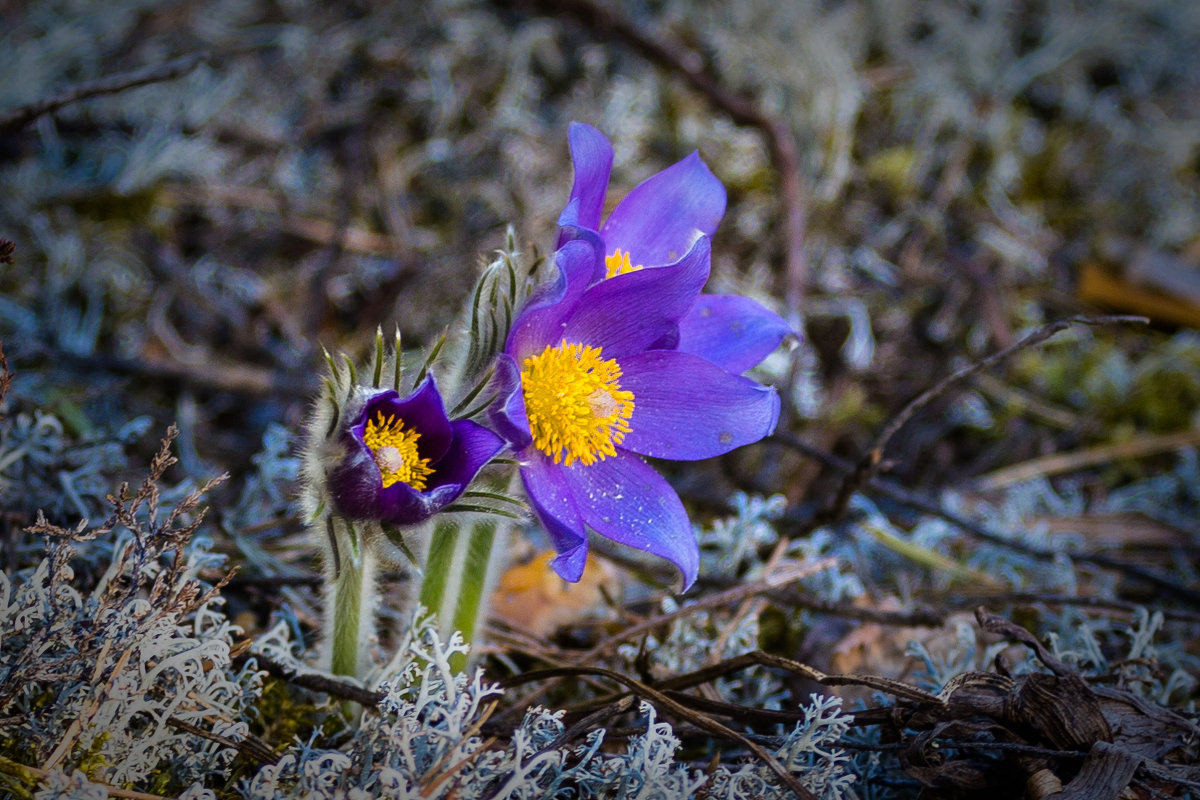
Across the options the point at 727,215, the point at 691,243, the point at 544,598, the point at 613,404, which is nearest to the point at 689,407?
the point at 613,404

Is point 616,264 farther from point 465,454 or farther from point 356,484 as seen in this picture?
point 356,484

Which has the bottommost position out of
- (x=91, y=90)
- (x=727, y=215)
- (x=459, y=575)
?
(x=727, y=215)

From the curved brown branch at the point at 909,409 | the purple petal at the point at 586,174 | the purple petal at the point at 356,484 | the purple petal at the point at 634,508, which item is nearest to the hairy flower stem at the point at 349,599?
the purple petal at the point at 356,484

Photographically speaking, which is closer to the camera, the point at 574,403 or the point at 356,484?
the point at 356,484

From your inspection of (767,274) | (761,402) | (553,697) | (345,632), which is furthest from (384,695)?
(767,274)

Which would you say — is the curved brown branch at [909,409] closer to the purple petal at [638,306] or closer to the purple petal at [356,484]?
the purple petal at [638,306]

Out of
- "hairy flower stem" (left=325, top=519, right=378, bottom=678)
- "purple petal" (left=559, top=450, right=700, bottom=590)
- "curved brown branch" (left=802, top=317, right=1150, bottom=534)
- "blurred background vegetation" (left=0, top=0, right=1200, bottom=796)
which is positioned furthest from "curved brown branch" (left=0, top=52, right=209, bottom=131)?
"curved brown branch" (left=802, top=317, right=1150, bottom=534)
